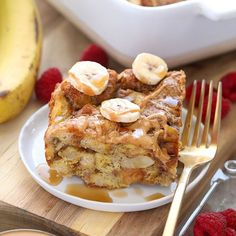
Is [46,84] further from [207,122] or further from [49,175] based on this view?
[207,122]

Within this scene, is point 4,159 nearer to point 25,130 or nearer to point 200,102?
point 25,130

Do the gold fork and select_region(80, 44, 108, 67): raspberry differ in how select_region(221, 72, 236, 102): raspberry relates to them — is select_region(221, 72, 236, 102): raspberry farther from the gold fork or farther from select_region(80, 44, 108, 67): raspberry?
select_region(80, 44, 108, 67): raspberry

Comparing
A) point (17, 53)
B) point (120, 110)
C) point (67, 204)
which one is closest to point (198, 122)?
point (120, 110)

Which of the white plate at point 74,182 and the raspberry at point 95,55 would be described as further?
the raspberry at point 95,55

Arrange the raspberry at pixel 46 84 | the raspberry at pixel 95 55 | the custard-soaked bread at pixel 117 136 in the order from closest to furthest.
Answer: the custard-soaked bread at pixel 117 136 < the raspberry at pixel 46 84 < the raspberry at pixel 95 55

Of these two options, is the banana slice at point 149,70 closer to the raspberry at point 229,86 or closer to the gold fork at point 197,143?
the gold fork at point 197,143

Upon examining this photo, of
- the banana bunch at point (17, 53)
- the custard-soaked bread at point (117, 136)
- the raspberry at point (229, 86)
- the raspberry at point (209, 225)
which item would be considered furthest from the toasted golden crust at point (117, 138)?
the raspberry at point (229, 86)
